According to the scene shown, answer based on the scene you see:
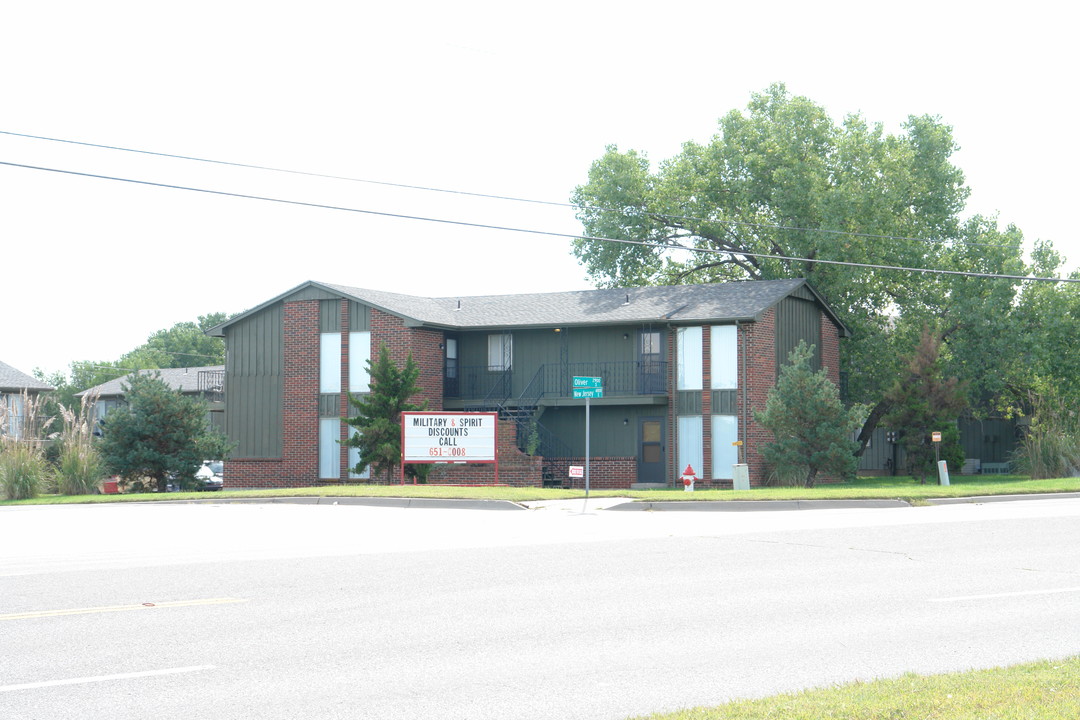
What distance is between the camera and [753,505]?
2445cm

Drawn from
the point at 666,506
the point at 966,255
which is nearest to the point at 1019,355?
the point at 966,255

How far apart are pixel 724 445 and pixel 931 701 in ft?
101

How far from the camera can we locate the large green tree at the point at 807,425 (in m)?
32.5

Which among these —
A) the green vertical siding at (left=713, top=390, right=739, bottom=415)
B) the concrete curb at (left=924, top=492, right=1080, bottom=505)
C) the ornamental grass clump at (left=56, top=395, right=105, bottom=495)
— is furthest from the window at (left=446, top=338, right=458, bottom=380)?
the concrete curb at (left=924, top=492, right=1080, bottom=505)

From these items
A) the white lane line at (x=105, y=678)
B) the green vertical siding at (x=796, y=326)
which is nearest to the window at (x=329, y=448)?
the green vertical siding at (x=796, y=326)

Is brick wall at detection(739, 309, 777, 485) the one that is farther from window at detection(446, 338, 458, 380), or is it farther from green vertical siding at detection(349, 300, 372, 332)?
green vertical siding at detection(349, 300, 372, 332)

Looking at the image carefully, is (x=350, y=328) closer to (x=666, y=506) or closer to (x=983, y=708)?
(x=666, y=506)

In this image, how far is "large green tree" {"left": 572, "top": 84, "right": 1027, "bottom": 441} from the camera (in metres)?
42.3

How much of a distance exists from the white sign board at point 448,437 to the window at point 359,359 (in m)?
7.95

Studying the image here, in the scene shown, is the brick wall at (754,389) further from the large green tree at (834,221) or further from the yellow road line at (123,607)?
the yellow road line at (123,607)

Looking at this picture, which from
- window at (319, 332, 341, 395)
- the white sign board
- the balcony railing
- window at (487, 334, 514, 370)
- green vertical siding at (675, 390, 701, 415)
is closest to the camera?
the white sign board

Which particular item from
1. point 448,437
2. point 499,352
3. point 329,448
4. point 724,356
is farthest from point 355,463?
point 724,356

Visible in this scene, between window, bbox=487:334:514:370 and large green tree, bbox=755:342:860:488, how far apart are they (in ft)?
33.7

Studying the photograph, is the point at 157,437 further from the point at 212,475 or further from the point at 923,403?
the point at 923,403
